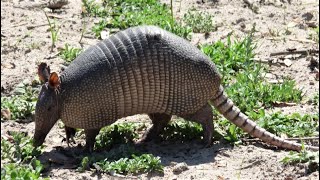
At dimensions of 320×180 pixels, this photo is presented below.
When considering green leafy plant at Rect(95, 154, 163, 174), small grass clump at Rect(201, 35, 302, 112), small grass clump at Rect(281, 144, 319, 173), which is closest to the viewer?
small grass clump at Rect(281, 144, 319, 173)

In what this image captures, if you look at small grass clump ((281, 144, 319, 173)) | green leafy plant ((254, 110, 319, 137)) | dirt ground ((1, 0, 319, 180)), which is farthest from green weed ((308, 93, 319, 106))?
small grass clump ((281, 144, 319, 173))

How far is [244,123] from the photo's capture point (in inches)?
284

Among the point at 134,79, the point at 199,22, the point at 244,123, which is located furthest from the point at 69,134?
the point at 199,22

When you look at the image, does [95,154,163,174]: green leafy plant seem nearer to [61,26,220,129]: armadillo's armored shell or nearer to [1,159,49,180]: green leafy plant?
[1,159,49,180]: green leafy plant

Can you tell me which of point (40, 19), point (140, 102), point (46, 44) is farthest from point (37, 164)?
point (40, 19)

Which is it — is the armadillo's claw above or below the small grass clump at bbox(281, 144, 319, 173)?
below

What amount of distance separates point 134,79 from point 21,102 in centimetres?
177

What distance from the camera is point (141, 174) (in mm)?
6535

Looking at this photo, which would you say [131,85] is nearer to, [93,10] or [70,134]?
[70,134]

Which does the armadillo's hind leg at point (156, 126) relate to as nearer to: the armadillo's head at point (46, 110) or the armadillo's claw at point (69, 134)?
the armadillo's claw at point (69, 134)

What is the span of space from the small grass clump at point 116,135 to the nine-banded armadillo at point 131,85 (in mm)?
178

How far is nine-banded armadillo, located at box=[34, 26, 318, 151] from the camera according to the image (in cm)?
695

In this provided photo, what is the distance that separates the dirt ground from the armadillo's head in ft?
0.75

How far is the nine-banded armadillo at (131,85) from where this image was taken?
695 centimetres
